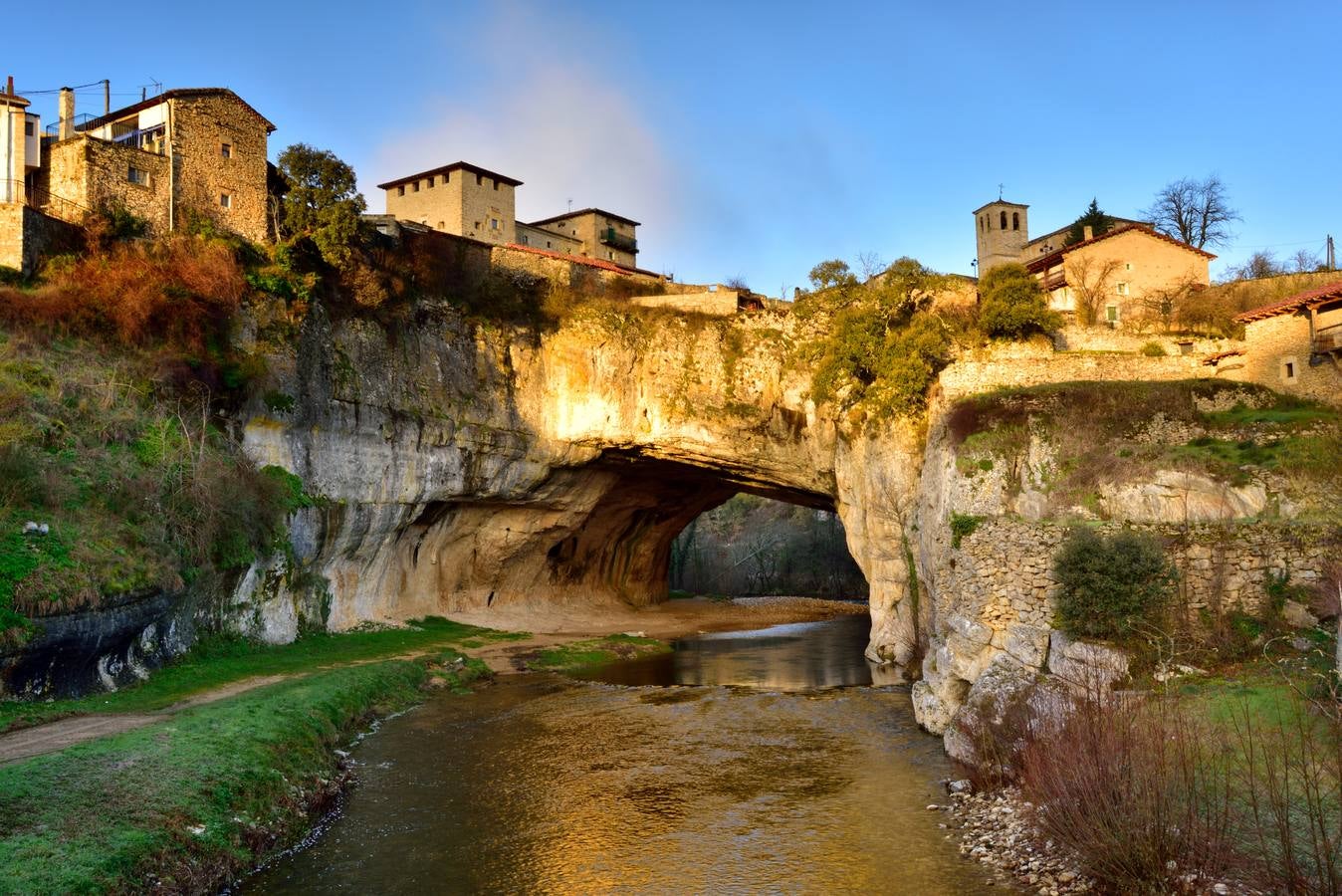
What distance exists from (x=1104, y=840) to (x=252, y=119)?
3966 cm

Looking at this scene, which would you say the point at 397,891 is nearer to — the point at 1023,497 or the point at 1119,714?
the point at 1119,714

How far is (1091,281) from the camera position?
131 feet

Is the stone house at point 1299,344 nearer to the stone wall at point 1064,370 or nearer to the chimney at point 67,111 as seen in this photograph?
the stone wall at point 1064,370

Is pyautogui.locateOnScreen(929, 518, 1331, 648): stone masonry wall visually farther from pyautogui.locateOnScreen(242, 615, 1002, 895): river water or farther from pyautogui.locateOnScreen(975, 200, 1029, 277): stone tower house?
pyautogui.locateOnScreen(975, 200, 1029, 277): stone tower house

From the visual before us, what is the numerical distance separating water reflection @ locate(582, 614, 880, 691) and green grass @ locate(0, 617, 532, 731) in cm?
762

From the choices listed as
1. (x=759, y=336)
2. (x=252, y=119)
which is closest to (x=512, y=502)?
(x=759, y=336)

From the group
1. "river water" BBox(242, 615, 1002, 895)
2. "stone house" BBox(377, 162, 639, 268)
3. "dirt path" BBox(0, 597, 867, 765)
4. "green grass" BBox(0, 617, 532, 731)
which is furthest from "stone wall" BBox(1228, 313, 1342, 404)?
"stone house" BBox(377, 162, 639, 268)

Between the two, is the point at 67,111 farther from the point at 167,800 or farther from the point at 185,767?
the point at 167,800

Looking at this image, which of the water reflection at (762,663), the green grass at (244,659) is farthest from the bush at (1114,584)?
the green grass at (244,659)

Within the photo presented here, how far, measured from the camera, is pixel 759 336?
41250 mm

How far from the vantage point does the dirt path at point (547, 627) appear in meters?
15.7

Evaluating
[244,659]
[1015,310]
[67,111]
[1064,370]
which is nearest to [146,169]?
[67,111]

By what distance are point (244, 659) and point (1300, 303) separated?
115ft

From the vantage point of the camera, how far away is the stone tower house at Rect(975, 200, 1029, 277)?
56.5 m
